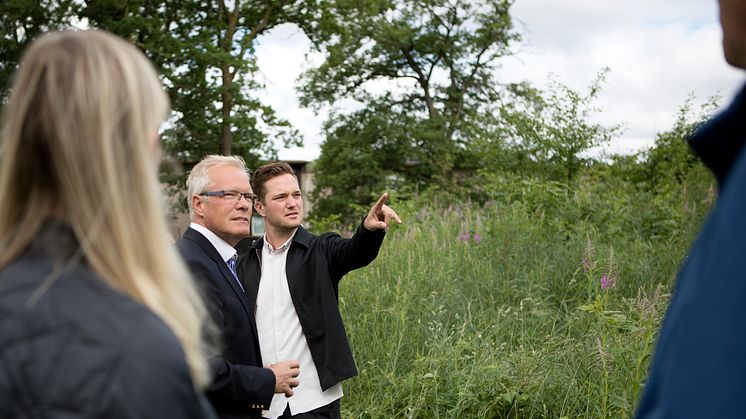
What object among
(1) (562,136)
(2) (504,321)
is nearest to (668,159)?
(1) (562,136)

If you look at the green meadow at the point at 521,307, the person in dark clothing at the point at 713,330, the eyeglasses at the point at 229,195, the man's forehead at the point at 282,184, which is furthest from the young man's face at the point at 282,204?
the person in dark clothing at the point at 713,330

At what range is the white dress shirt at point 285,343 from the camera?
14.1ft

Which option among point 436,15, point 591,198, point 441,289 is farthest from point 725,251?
point 436,15

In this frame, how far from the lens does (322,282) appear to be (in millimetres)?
4484

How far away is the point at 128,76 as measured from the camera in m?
1.35

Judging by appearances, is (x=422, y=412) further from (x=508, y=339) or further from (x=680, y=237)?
(x=680, y=237)

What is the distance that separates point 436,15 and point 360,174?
29.7 ft

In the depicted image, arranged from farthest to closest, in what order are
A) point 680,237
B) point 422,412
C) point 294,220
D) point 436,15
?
point 436,15
point 680,237
point 422,412
point 294,220

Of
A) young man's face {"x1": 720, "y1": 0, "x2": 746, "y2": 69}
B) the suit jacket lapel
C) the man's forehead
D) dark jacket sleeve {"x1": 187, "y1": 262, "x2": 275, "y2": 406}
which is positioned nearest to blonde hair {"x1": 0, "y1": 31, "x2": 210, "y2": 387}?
young man's face {"x1": 720, "y1": 0, "x2": 746, "y2": 69}

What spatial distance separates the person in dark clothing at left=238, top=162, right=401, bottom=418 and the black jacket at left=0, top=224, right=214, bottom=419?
3044mm

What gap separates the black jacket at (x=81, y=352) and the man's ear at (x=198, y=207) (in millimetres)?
2782

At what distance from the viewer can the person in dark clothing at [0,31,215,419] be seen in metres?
1.22

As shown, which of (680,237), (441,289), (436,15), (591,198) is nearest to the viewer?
(441,289)

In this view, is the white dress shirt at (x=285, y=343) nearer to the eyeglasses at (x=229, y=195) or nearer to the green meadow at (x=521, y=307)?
the eyeglasses at (x=229, y=195)
